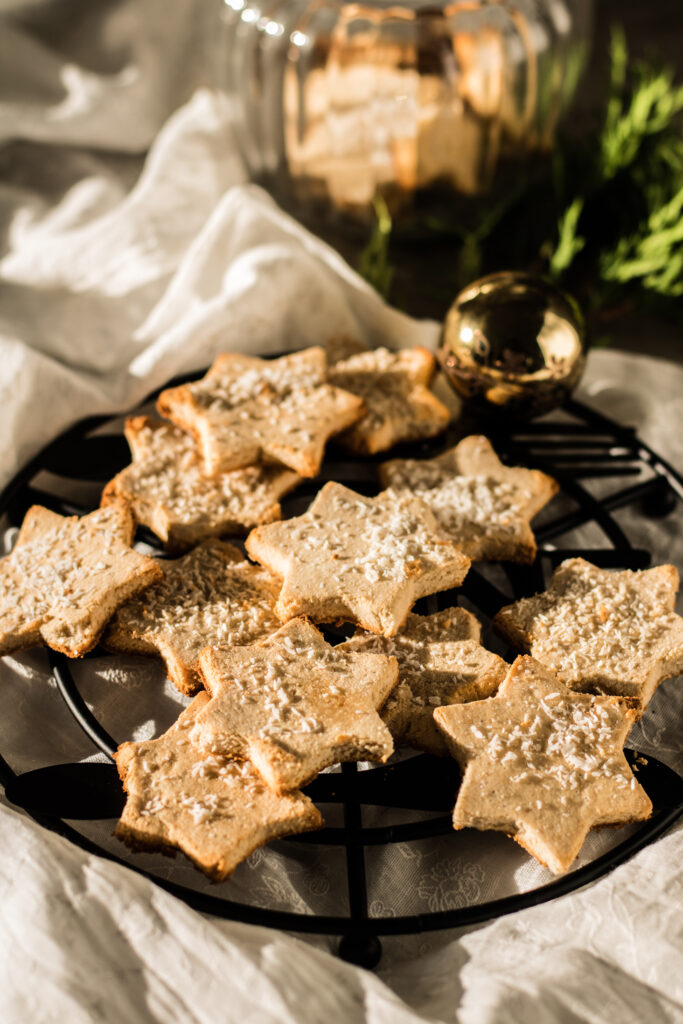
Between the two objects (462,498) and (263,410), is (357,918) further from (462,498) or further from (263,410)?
(263,410)

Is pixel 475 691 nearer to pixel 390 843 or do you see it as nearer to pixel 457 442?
pixel 390 843

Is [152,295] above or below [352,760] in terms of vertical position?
above

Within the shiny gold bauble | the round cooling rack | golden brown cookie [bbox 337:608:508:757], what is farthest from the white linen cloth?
the shiny gold bauble

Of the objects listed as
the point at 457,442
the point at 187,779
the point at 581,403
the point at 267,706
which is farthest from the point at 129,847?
the point at 581,403

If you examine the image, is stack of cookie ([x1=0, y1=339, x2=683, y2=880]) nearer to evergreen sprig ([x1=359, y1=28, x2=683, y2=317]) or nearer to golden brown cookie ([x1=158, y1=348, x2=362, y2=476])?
golden brown cookie ([x1=158, y1=348, x2=362, y2=476])

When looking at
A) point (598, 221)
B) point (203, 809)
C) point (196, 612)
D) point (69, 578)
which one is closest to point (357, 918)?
point (203, 809)

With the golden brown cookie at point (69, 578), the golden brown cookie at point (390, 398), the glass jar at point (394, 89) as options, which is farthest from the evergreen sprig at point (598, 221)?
the golden brown cookie at point (69, 578)
